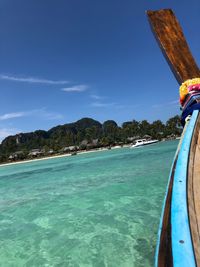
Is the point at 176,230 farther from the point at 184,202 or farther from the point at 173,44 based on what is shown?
the point at 173,44

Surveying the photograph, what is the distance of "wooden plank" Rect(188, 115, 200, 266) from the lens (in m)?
1.11

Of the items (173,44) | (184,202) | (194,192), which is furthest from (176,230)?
(173,44)

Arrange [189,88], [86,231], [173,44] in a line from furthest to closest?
[86,231], [173,44], [189,88]

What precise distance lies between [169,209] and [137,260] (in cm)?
239

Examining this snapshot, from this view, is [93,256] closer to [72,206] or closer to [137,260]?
[137,260]

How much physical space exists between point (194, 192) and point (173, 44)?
3.70 m

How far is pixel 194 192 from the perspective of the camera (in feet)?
5.06

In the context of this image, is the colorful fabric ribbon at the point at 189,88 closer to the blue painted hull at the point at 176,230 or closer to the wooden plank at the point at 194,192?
the wooden plank at the point at 194,192

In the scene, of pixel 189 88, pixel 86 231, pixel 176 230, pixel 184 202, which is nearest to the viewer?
pixel 176 230

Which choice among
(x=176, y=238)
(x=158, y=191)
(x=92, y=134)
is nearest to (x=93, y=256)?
(x=176, y=238)

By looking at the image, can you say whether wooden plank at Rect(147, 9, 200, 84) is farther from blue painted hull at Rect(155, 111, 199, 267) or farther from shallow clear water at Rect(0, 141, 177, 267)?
blue painted hull at Rect(155, 111, 199, 267)

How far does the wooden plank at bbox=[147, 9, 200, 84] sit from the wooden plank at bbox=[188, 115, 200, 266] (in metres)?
2.12

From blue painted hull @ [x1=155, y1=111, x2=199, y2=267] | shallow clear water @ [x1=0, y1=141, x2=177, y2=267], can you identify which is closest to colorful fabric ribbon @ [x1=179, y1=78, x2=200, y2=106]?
blue painted hull @ [x1=155, y1=111, x2=199, y2=267]

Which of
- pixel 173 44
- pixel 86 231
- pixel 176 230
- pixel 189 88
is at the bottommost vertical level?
pixel 86 231
